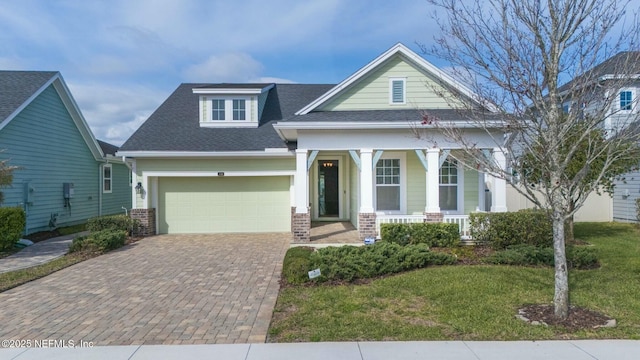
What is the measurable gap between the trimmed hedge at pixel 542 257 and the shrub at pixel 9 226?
12.0 metres

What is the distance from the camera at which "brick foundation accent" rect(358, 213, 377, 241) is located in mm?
11117

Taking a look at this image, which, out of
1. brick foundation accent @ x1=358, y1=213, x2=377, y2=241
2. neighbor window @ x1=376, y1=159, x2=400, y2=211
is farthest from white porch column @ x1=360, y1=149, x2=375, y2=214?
neighbor window @ x1=376, y1=159, x2=400, y2=211

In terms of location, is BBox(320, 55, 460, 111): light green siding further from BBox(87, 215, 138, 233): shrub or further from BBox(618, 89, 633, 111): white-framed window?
BBox(87, 215, 138, 233): shrub

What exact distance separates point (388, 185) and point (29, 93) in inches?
511

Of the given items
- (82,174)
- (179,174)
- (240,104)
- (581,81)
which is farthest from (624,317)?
(82,174)

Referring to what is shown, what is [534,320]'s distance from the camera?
16.9 feet

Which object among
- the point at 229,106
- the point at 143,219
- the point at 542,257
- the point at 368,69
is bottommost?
the point at 542,257

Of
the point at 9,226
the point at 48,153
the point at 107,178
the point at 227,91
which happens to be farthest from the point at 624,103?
the point at 107,178

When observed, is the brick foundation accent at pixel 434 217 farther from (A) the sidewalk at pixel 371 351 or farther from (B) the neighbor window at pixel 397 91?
(A) the sidewalk at pixel 371 351

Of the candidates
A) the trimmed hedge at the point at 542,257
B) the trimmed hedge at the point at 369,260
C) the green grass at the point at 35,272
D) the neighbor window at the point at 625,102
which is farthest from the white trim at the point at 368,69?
the green grass at the point at 35,272

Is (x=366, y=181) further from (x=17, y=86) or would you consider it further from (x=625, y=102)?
(x=17, y=86)

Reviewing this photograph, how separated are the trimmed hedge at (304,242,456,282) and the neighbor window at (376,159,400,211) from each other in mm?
4584

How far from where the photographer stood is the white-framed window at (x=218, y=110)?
15367mm

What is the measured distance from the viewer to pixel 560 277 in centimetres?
A: 526
